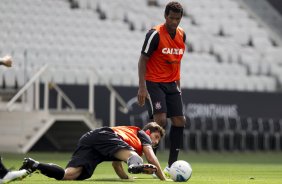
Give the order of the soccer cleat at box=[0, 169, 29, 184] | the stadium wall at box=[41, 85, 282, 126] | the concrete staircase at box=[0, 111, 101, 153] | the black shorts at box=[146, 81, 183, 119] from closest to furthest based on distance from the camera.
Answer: the soccer cleat at box=[0, 169, 29, 184] → the black shorts at box=[146, 81, 183, 119] → the concrete staircase at box=[0, 111, 101, 153] → the stadium wall at box=[41, 85, 282, 126]

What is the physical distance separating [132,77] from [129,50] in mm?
2117

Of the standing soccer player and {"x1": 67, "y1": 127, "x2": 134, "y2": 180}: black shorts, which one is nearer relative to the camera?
{"x1": 67, "y1": 127, "x2": 134, "y2": 180}: black shorts

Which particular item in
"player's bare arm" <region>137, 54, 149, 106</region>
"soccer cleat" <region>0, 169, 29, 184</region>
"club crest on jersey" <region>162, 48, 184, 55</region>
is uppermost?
"club crest on jersey" <region>162, 48, 184, 55</region>

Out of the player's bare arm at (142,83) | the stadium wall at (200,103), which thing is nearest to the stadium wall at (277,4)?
the stadium wall at (200,103)

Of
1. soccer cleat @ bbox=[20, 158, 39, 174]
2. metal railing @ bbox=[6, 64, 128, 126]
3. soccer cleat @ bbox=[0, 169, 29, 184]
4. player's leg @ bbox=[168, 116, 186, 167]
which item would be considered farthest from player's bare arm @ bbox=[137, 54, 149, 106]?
metal railing @ bbox=[6, 64, 128, 126]

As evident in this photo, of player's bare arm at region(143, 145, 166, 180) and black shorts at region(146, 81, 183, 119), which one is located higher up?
black shorts at region(146, 81, 183, 119)

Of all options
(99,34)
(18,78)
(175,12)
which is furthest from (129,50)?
(175,12)

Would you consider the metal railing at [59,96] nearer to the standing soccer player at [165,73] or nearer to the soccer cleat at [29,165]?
the standing soccer player at [165,73]

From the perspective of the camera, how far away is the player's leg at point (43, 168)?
9.73m

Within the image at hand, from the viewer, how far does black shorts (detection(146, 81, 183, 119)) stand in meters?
12.1

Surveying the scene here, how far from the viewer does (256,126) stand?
26656mm

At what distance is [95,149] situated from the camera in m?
10.6

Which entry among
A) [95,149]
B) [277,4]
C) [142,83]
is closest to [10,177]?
[95,149]

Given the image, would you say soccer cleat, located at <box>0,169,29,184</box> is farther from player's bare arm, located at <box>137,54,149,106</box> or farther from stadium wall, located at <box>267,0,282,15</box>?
stadium wall, located at <box>267,0,282,15</box>
